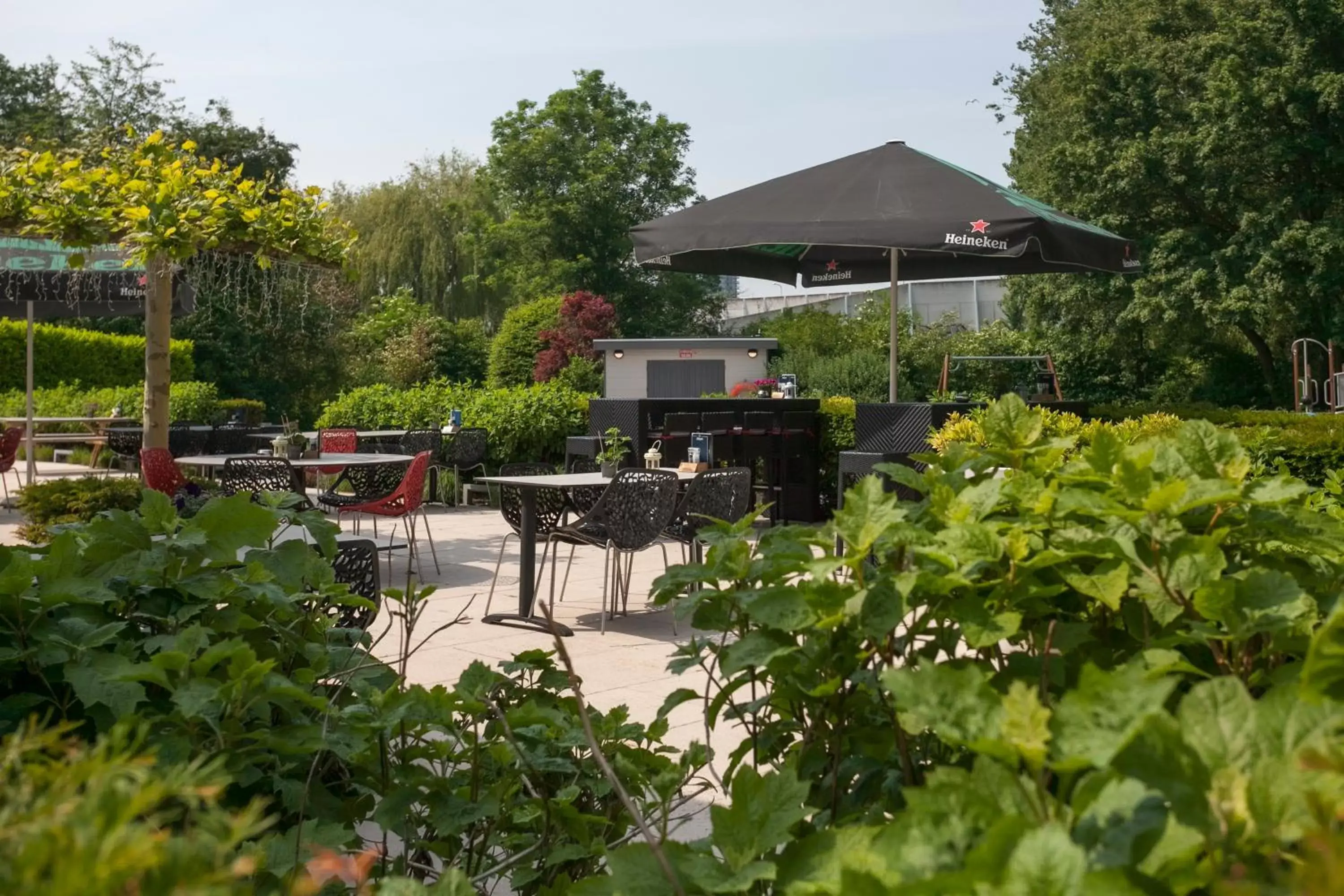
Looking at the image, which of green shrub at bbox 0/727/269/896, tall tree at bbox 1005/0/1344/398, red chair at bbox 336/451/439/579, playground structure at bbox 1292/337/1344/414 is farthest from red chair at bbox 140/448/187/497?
tall tree at bbox 1005/0/1344/398

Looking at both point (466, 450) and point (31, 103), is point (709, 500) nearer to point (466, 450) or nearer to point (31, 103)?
point (466, 450)

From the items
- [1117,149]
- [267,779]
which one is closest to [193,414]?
[1117,149]

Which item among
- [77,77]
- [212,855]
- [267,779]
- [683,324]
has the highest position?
[77,77]

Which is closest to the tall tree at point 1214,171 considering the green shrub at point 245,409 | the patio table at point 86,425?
the green shrub at point 245,409

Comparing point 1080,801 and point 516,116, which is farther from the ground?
point 516,116

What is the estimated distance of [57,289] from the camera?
1115 cm

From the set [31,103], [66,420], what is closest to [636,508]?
[66,420]

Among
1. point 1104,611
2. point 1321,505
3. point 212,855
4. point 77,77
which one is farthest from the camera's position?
point 77,77

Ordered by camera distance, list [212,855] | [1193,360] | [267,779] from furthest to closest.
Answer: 1. [1193,360]
2. [267,779]
3. [212,855]

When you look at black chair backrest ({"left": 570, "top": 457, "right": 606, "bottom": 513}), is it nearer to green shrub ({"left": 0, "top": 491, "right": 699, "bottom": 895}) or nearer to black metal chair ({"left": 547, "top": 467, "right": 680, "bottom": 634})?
black metal chair ({"left": 547, "top": 467, "right": 680, "bottom": 634})

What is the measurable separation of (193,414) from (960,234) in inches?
564

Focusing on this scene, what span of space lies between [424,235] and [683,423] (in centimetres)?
2914

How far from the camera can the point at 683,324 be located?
40750mm

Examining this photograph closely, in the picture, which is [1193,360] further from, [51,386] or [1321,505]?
[1321,505]
